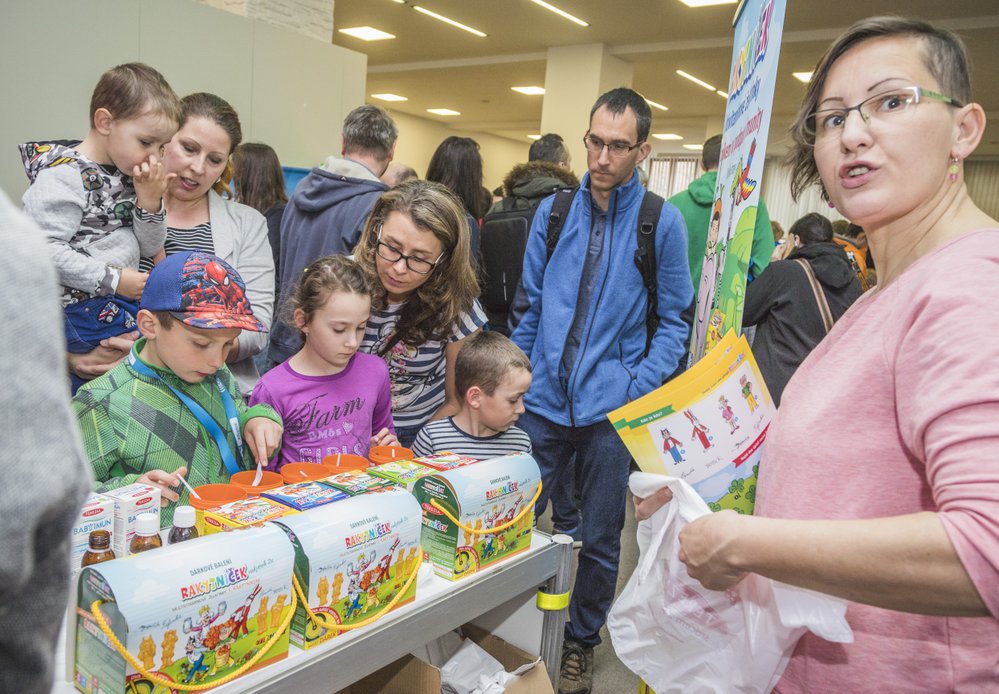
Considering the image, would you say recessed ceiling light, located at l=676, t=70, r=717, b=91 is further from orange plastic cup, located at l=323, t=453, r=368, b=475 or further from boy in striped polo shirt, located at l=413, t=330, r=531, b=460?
orange plastic cup, located at l=323, t=453, r=368, b=475

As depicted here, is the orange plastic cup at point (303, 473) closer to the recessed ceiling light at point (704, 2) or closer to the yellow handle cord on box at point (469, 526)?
the yellow handle cord on box at point (469, 526)

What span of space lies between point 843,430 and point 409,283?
56.1 inches

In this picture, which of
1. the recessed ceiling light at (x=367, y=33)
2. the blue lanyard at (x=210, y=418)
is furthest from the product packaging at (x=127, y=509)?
the recessed ceiling light at (x=367, y=33)

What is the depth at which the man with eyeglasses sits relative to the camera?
232 centimetres

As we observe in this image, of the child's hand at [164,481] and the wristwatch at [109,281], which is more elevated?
the wristwatch at [109,281]

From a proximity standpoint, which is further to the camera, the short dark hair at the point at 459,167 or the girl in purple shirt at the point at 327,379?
the short dark hair at the point at 459,167

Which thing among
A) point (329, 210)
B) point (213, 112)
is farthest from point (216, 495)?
point (329, 210)

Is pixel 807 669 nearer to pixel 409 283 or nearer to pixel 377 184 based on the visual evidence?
pixel 409 283

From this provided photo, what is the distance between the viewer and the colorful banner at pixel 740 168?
4.89 feet

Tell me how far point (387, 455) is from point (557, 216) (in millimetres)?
1167

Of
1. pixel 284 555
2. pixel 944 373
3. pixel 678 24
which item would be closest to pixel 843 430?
pixel 944 373

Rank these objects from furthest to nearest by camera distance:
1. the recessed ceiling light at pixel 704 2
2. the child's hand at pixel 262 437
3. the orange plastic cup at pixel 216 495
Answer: the recessed ceiling light at pixel 704 2
the child's hand at pixel 262 437
the orange plastic cup at pixel 216 495

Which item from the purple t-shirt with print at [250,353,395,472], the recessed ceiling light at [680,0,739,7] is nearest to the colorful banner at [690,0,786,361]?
the purple t-shirt with print at [250,353,395,472]

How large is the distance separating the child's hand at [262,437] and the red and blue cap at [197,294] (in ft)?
0.79
